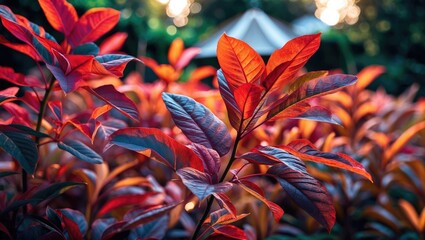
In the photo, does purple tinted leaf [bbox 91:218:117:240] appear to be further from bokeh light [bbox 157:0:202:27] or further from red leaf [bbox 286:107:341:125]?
bokeh light [bbox 157:0:202:27]

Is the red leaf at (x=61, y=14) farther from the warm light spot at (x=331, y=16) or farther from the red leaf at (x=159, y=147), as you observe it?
the warm light spot at (x=331, y=16)

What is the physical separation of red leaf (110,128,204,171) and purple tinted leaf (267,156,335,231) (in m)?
0.16

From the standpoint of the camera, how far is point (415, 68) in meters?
12.7

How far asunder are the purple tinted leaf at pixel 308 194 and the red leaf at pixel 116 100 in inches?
11.2

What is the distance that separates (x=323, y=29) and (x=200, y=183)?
12301 millimetres

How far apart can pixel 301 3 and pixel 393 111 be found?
20.7 meters

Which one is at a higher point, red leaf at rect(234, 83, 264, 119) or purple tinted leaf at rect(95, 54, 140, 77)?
purple tinted leaf at rect(95, 54, 140, 77)

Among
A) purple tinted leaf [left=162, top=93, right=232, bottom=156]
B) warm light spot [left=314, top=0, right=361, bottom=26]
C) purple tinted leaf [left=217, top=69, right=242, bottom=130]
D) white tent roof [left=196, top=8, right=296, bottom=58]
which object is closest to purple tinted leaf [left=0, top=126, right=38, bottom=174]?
purple tinted leaf [left=162, top=93, right=232, bottom=156]

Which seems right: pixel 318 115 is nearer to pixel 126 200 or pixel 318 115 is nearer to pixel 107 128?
pixel 107 128

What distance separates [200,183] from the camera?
0.80 metres

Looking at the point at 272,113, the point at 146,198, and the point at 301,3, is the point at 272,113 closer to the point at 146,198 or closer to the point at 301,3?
the point at 146,198

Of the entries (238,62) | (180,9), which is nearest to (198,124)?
(238,62)

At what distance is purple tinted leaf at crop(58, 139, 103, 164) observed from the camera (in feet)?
3.01

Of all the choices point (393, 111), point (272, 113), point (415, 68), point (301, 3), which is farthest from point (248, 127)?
point (301, 3)
